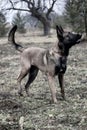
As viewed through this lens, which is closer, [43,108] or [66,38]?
[43,108]

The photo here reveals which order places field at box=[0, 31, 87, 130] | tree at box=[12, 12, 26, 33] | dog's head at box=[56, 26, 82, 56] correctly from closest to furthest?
field at box=[0, 31, 87, 130] → dog's head at box=[56, 26, 82, 56] → tree at box=[12, 12, 26, 33]

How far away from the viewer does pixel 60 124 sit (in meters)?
6.53

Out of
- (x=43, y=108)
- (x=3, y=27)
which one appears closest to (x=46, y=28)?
(x=3, y=27)

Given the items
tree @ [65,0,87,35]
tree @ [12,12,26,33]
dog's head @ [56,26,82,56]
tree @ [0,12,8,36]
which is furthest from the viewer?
tree @ [12,12,26,33]

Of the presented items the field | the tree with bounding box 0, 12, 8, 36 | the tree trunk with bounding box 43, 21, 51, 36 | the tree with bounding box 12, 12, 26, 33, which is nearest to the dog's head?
the field

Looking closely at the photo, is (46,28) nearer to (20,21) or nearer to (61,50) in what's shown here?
(20,21)

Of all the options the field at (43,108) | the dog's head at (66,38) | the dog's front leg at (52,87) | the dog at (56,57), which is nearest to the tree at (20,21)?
the field at (43,108)

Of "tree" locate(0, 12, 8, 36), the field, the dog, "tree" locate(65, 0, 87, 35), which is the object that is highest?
the dog

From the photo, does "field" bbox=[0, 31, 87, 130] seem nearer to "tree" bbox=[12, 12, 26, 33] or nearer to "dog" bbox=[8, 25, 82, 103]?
"dog" bbox=[8, 25, 82, 103]

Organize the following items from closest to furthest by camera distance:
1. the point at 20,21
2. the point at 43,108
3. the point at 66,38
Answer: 1. the point at 43,108
2. the point at 66,38
3. the point at 20,21

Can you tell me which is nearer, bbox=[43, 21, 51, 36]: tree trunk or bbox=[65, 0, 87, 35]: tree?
bbox=[65, 0, 87, 35]: tree

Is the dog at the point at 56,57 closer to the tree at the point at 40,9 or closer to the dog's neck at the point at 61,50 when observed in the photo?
the dog's neck at the point at 61,50

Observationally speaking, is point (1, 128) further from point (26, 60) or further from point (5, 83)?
point (5, 83)

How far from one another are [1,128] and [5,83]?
5204 millimetres
